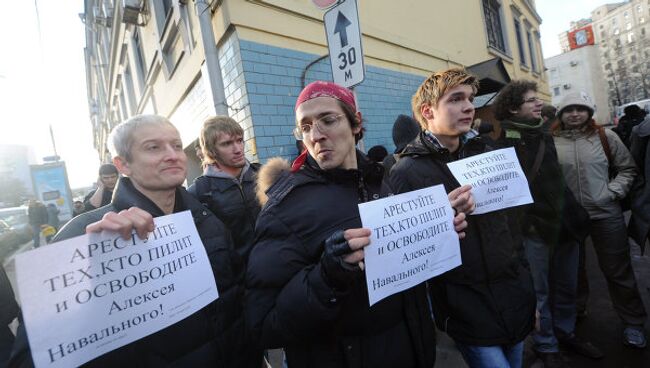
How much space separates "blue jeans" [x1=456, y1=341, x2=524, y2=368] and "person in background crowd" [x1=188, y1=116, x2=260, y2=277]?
4.49 ft

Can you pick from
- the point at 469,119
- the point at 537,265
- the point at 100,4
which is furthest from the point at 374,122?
the point at 100,4

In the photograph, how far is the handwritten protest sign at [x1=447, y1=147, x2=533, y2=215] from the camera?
159cm

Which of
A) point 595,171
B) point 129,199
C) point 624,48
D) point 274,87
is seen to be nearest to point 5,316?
point 129,199

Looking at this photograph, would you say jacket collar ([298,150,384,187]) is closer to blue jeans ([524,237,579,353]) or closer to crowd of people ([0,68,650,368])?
crowd of people ([0,68,650,368])

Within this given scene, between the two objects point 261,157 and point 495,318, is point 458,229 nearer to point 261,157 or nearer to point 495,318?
point 495,318

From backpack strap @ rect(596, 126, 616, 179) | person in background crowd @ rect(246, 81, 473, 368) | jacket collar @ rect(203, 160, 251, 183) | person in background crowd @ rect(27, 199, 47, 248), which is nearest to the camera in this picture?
person in background crowd @ rect(246, 81, 473, 368)

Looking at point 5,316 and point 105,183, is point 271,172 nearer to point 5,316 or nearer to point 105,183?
point 5,316

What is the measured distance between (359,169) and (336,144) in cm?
17

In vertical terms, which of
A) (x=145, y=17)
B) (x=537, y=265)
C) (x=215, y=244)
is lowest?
(x=537, y=265)

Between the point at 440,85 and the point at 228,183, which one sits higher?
the point at 440,85

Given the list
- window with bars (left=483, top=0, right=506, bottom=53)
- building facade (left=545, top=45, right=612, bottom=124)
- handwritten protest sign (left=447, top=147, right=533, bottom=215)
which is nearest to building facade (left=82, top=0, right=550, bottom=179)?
window with bars (left=483, top=0, right=506, bottom=53)

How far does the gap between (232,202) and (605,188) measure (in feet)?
9.61

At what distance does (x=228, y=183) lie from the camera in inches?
92.7

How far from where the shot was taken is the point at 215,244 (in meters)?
1.52
